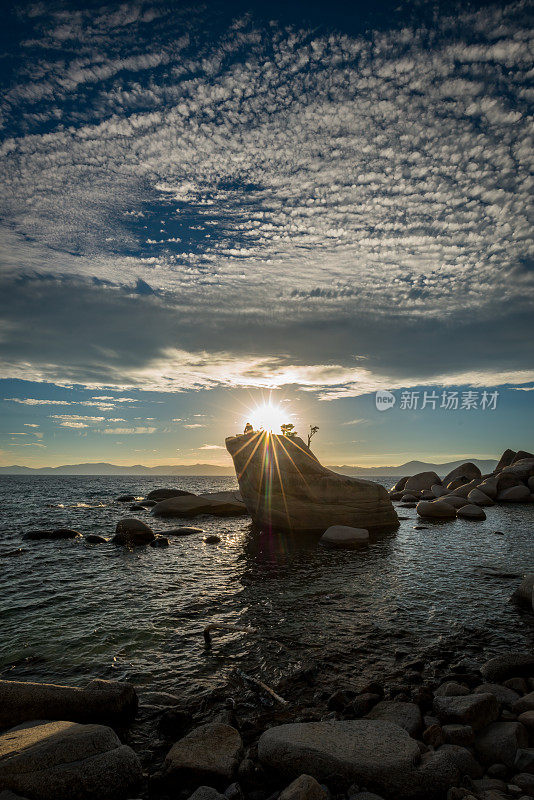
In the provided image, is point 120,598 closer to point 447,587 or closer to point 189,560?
point 189,560

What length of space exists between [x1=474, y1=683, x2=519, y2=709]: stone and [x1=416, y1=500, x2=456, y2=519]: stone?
29644 mm

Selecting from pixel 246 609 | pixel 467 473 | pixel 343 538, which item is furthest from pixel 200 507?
pixel 467 473

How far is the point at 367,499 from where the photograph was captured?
26.7m

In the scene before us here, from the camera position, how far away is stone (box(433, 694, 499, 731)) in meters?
5.71

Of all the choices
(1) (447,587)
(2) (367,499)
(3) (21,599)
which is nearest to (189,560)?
(3) (21,599)

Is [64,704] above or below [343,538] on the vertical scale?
above

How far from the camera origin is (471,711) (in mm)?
5730

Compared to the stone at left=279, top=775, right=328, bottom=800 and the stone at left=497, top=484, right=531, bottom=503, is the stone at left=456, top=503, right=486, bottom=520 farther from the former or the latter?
the stone at left=279, top=775, right=328, bottom=800

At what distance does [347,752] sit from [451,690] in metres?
2.89

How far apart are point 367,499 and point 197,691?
69.1ft

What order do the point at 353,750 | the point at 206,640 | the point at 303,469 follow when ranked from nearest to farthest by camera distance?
the point at 353,750 < the point at 206,640 < the point at 303,469

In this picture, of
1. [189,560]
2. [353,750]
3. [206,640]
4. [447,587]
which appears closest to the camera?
[353,750]

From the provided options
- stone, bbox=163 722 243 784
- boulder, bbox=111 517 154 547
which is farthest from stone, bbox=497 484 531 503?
stone, bbox=163 722 243 784

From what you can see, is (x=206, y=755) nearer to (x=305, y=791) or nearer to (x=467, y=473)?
(x=305, y=791)
